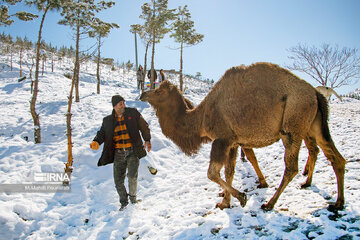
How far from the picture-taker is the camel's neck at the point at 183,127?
3986mm

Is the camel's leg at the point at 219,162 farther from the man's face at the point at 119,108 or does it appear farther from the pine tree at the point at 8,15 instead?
the pine tree at the point at 8,15

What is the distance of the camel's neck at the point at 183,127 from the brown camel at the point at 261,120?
0.02 m

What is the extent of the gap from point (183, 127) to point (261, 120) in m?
1.44

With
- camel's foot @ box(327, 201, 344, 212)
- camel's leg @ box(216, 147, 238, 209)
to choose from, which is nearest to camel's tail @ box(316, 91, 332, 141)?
camel's foot @ box(327, 201, 344, 212)

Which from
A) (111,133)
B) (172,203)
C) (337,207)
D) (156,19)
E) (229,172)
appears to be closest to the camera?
(337,207)

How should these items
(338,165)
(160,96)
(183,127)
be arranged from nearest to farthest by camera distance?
(338,165) → (183,127) → (160,96)

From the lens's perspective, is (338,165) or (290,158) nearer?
(338,165)

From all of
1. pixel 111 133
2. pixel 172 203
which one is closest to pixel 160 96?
pixel 111 133

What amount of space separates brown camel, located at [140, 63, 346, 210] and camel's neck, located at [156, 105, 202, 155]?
19 millimetres

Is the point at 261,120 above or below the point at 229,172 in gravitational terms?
above

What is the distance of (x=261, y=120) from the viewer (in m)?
3.21

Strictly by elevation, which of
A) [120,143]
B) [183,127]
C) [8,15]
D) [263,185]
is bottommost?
[263,185]

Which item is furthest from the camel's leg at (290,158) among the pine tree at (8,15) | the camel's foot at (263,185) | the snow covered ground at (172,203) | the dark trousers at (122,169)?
the pine tree at (8,15)

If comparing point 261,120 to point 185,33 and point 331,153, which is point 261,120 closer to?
point 331,153
